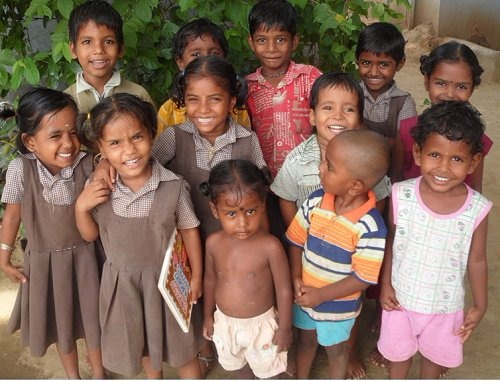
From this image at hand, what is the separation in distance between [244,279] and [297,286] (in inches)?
7.7

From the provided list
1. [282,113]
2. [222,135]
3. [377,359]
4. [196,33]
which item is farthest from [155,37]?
[377,359]

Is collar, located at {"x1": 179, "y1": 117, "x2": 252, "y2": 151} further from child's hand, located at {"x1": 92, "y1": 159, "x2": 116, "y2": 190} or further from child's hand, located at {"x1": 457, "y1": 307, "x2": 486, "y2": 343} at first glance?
child's hand, located at {"x1": 457, "y1": 307, "x2": 486, "y2": 343}

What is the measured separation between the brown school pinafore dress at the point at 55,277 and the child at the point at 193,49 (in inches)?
17.9

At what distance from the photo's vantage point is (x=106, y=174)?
71.4 inches

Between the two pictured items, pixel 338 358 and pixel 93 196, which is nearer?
pixel 93 196

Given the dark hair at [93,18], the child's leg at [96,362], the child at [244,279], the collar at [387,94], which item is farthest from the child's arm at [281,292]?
the dark hair at [93,18]

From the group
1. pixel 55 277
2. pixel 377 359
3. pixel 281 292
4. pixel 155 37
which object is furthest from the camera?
pixel 155 37

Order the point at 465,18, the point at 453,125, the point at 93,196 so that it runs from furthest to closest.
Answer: the point at 465,18
the point at 93,196
the point at 453,125

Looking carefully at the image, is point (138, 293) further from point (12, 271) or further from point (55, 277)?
point (12, 271)

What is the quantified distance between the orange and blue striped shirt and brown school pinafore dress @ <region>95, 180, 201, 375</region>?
0.45 metres

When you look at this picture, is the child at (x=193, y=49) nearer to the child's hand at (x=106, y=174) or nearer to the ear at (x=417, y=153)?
the child's hand at (x=106, y=174)

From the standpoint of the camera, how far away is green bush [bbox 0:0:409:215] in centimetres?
235

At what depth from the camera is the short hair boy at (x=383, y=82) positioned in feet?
7.47

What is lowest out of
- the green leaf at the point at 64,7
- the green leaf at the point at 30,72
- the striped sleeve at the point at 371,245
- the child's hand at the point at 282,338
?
the child's hand at the point at 282,338
